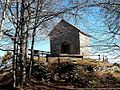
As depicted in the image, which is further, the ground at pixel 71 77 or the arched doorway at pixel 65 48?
the arched doorway at pixel 65 48

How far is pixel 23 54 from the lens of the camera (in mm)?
26375

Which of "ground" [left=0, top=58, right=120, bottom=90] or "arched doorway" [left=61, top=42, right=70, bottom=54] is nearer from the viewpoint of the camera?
"ground" [left=0, top=58, right=120, bottom=90]

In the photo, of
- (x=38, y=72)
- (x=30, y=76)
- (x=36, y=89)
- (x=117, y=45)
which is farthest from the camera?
(x=38, y=72)

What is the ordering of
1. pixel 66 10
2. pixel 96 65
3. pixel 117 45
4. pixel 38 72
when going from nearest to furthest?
pixel 117 45
pixel 66 10
pixel 38 72
pixel 96 65

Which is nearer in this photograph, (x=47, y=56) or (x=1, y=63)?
(x=1, y=63)

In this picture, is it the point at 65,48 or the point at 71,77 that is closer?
the point at 71,77

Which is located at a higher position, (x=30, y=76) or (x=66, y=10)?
(x=66, y=10)

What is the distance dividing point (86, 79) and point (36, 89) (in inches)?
223

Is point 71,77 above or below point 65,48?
below

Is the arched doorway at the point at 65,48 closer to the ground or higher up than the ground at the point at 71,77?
higher up

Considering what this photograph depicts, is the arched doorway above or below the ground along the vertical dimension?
above

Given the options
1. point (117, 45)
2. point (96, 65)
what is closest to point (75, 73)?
point (96, 65)

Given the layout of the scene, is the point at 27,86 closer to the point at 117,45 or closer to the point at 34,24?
the point at 34,24

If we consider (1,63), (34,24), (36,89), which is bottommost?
(36,89)
